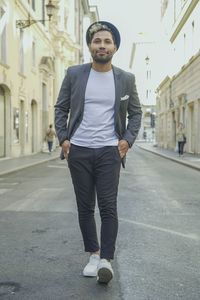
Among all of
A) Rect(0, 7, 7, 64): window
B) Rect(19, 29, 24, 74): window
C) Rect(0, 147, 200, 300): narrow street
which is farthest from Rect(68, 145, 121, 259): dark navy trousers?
Rect(19, 29, 24, 74): window

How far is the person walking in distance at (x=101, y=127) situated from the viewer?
3.91 m

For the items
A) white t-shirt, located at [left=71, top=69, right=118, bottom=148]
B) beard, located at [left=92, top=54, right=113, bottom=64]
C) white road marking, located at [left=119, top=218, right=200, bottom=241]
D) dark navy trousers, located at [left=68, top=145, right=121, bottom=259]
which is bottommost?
white road marking, located at [left=119, top=218, right=200, bottom=241]

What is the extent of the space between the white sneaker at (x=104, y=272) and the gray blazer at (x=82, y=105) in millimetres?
904

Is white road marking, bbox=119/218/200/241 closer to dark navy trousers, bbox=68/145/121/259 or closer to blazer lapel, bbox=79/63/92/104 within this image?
dark navy trousers, bbox=68/145/121/259

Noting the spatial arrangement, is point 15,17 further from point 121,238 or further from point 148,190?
point 121,238

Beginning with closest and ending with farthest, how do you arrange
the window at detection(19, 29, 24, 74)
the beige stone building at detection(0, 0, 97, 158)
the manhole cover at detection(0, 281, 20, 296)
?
the manhole cover at detection(0, 281, 20, 296) → the beige stone building at detection(0, 0, 97, 158) → the window at detection(19, 29, 24, 74)

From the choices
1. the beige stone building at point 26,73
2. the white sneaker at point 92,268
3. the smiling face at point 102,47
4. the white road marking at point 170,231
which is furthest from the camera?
the beige stone building at point 26,73

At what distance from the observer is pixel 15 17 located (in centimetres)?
2553

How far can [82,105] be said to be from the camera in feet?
12.9

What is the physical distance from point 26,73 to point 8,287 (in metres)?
25.7

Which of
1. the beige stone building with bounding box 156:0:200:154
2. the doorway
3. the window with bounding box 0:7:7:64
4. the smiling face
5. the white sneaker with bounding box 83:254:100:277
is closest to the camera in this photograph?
the smiling face

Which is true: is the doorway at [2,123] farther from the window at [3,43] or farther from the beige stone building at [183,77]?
the beige stone building at [183,77]

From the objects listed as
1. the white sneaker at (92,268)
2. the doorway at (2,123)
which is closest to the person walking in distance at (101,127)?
the white sneaker at (92,268)

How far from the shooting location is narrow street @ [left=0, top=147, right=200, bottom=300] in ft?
12.5
